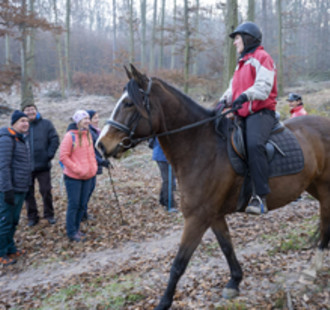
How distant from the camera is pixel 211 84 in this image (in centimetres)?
2219

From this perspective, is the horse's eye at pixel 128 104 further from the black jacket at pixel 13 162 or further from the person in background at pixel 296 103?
the person in background at pixel 296 103

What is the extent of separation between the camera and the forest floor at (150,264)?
404cm

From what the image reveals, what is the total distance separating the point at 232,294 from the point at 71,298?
7.74 feet

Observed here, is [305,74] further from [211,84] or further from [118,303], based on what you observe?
[118,303]

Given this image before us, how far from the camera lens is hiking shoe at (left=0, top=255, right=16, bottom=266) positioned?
17.9ft

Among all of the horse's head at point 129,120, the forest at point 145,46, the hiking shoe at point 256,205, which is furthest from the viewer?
the forest at point 145,46

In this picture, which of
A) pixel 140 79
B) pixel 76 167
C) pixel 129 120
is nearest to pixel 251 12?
pixel 76 167

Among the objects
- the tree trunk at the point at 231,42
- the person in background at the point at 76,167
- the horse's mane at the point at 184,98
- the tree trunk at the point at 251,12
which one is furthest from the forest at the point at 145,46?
the horse's mane at the point at 184,98

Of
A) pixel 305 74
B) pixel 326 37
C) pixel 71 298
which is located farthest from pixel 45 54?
pixel 71 298

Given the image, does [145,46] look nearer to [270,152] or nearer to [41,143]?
[41,143]

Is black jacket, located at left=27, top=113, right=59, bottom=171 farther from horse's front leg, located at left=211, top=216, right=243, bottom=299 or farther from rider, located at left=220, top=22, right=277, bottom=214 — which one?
rider, located at left=220, top=22, right=277, bottom=214

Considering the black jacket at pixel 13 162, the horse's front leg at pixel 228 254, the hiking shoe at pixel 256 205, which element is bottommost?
the horse's front leg at pixel 228 254

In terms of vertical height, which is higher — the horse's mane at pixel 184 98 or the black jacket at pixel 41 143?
the horse's mane at pixel 184 98

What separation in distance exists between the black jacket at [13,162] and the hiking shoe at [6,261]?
135 centimetres
